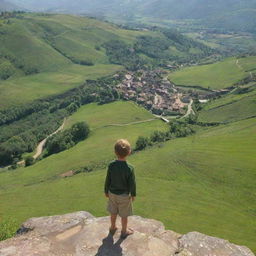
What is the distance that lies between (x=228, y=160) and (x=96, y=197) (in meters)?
34.2

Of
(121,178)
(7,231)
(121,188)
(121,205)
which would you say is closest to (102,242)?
(121,205)

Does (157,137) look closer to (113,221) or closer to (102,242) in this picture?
(113,221)

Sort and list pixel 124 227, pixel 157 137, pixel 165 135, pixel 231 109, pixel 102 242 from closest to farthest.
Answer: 1. pixel 102 242
2. pixel 124 227
3. pixel 157 137
4. pixel 165 135
5. pixel 231 109

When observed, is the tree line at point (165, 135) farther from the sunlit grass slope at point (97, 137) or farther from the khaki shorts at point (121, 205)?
the khaki shorts at point (121, 205)

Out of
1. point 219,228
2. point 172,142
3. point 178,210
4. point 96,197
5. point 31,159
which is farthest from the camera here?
point 31,159

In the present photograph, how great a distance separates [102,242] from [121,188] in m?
2.78

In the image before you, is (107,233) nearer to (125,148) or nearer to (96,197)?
(125,148)

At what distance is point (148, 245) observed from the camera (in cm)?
1609

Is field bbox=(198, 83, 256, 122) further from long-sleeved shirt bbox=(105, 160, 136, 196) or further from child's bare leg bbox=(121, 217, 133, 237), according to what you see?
child's bare leg bbox=(121, 217, 133, 237)

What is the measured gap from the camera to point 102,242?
53.4ft

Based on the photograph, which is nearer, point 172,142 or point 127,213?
point 127,213

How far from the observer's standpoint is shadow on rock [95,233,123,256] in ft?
50.6

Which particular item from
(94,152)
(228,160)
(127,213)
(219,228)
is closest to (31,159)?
(94,152)

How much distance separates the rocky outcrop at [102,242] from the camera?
1573cm
